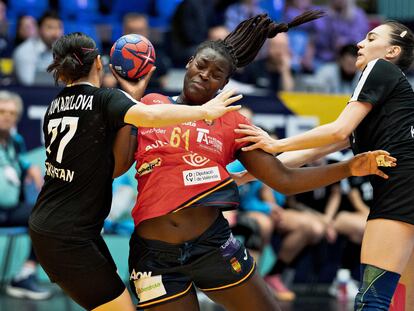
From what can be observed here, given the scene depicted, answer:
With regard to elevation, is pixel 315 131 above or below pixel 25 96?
above

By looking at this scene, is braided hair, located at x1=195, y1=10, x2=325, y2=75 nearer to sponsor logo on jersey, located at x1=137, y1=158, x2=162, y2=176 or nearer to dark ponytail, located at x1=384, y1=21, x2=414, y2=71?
dark ponytail, located at x1=384, y1=21, x2=414, y2=71

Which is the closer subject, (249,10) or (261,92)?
(261,92)

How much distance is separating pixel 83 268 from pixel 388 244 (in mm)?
1541

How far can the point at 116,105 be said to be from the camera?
4172mm

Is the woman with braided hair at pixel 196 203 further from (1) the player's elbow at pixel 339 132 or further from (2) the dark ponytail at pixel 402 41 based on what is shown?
(2) the dark ponytail at pixel 402 41

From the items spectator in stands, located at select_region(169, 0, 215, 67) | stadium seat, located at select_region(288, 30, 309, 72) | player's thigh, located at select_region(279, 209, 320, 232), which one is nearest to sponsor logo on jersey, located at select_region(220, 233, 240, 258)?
player's thigh, located at select_region(279, 209, 320, 232)

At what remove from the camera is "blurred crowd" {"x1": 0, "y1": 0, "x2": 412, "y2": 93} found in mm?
9805

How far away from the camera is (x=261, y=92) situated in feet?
32.1

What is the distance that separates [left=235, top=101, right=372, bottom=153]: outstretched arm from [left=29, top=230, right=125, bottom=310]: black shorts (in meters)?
0.91

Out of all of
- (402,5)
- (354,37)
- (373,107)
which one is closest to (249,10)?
(354,37)

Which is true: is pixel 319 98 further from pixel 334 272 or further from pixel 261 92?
pixel 334 272

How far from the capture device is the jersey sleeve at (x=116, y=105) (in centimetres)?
414

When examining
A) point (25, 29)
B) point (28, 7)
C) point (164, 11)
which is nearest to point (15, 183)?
point (25, 29)

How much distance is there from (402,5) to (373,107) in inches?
381
